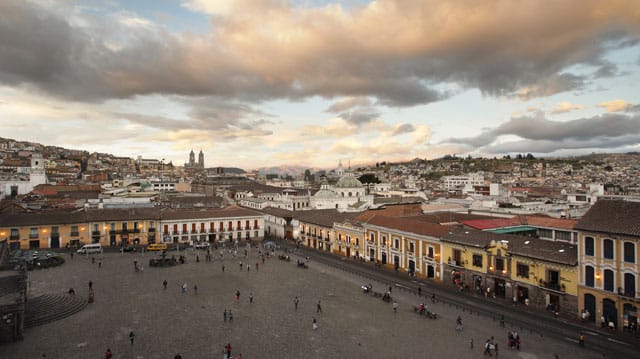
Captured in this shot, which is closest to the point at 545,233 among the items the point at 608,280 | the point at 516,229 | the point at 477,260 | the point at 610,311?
the point at 516,229

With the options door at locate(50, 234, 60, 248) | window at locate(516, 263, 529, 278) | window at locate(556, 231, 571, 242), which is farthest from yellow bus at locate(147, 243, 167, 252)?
window at locate(556, 231, 571, 242)

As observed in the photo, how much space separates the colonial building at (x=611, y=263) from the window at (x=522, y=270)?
4.04 metres

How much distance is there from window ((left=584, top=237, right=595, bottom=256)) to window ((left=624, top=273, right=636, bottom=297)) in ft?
7.79

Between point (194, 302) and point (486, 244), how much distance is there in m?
24.9

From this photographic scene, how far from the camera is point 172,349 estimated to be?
23156 mm

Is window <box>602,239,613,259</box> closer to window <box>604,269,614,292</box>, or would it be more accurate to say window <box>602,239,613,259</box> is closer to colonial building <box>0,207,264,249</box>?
window <box>604,269,614,292</box>

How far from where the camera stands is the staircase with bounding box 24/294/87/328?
27.4m

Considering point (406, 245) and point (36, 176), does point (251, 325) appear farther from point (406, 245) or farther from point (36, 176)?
point (36, 176)

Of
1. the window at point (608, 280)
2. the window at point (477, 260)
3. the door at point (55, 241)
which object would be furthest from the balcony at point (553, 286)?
the door at point (55, 241)

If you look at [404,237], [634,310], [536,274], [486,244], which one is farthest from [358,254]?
[634,310]

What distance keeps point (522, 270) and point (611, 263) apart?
6613 millimetres

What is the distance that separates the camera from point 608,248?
88.3ft

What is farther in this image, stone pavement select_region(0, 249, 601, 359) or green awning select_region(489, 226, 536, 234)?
green awning select_region(489, 226, 536, 234)

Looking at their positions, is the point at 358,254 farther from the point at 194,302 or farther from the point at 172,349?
the point at 172,349
